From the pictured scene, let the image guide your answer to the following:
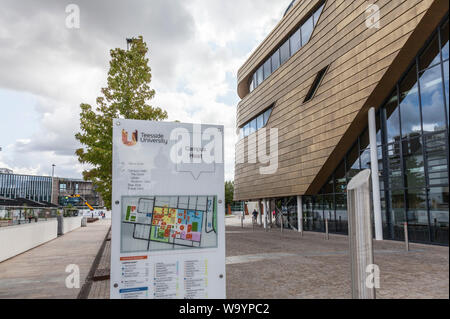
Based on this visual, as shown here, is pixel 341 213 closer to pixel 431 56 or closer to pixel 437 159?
pixel 437 159

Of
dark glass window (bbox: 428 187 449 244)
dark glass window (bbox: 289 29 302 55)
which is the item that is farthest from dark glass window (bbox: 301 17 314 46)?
dark glass window (bbox: 428 187 449 244)

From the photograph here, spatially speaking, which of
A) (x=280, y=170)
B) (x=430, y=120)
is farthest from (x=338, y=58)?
(x=280, y=170)

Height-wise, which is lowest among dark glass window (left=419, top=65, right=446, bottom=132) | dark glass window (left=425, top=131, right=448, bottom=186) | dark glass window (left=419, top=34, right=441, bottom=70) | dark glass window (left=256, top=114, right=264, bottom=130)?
dark glass window (left=425, top=131, right=448, bottom=186)

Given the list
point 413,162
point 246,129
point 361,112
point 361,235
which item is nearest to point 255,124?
point 246,129

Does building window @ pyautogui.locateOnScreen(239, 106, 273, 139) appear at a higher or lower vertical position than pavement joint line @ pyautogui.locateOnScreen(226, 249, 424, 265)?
higher

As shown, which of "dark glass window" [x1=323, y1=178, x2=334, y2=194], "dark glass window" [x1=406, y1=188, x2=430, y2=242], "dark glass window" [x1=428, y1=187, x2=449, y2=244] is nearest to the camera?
"dark glass window" [x1=428, y1=187, x2=449, y2=244]

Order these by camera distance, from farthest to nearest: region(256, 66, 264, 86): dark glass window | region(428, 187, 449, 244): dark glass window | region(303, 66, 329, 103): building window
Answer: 1. region(256, 66, 264, 86): dark glass window
2. region(303, 66, 329, 103): building window
3. region(428, 187, 449, 244): dark glass window

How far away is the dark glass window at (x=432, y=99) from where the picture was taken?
12.9m

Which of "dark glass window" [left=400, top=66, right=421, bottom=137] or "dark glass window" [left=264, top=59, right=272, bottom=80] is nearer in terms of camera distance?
"dark glass window" [left=400, top=66, right=421, bottom=137]

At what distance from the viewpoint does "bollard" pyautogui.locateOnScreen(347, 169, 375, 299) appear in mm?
4145

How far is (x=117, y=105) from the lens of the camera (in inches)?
505

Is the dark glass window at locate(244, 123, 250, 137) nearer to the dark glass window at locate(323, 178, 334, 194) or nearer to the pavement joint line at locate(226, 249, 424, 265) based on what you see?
the dark glass window at locate(323, 178, 334, 194)

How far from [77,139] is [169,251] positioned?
9532mm

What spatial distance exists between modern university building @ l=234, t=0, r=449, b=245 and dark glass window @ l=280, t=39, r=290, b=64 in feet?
0.29
